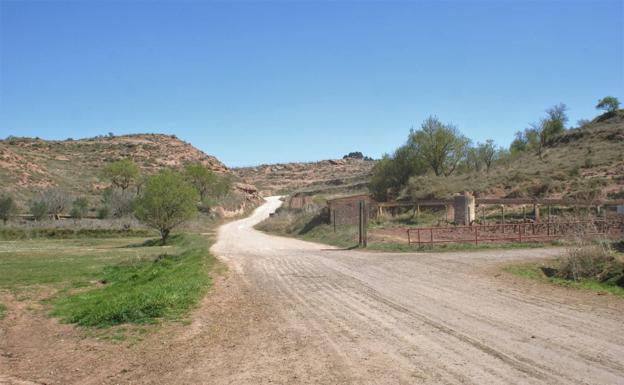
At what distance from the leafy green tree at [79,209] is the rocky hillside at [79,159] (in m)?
10.8

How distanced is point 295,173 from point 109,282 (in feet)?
466

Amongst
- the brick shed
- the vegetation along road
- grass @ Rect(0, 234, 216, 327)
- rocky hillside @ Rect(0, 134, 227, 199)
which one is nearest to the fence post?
grass @ Rect(0, 234, 216, 327)

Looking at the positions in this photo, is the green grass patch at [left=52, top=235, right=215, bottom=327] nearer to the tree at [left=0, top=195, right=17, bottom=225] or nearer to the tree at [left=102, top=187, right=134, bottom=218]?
the tree at [left=0, top=195, right=17, bottom=225]

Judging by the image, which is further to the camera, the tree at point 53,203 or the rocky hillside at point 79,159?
the rocky hillside at point 79,159

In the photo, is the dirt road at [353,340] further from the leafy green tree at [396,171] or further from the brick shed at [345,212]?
the leafy green tree at [396,171]

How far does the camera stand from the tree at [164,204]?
136 ft

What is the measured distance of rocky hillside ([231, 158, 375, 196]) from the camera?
5659 inches

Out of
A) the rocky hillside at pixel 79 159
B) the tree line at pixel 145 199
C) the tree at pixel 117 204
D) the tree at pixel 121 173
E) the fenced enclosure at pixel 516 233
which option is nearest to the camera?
the fenced enclosure at pixel 516 233

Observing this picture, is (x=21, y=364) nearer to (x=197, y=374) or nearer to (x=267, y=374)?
(x=197, y=374)

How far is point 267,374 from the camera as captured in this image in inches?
285

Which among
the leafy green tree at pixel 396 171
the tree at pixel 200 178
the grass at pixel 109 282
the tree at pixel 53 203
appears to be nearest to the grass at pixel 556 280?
the grass at pixel 109 282

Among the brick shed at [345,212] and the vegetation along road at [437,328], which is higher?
the brick shed at [345,212]

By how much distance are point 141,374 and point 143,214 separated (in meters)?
35.6

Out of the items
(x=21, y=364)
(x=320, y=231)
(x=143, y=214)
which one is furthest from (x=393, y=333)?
(x=143, y=214)
